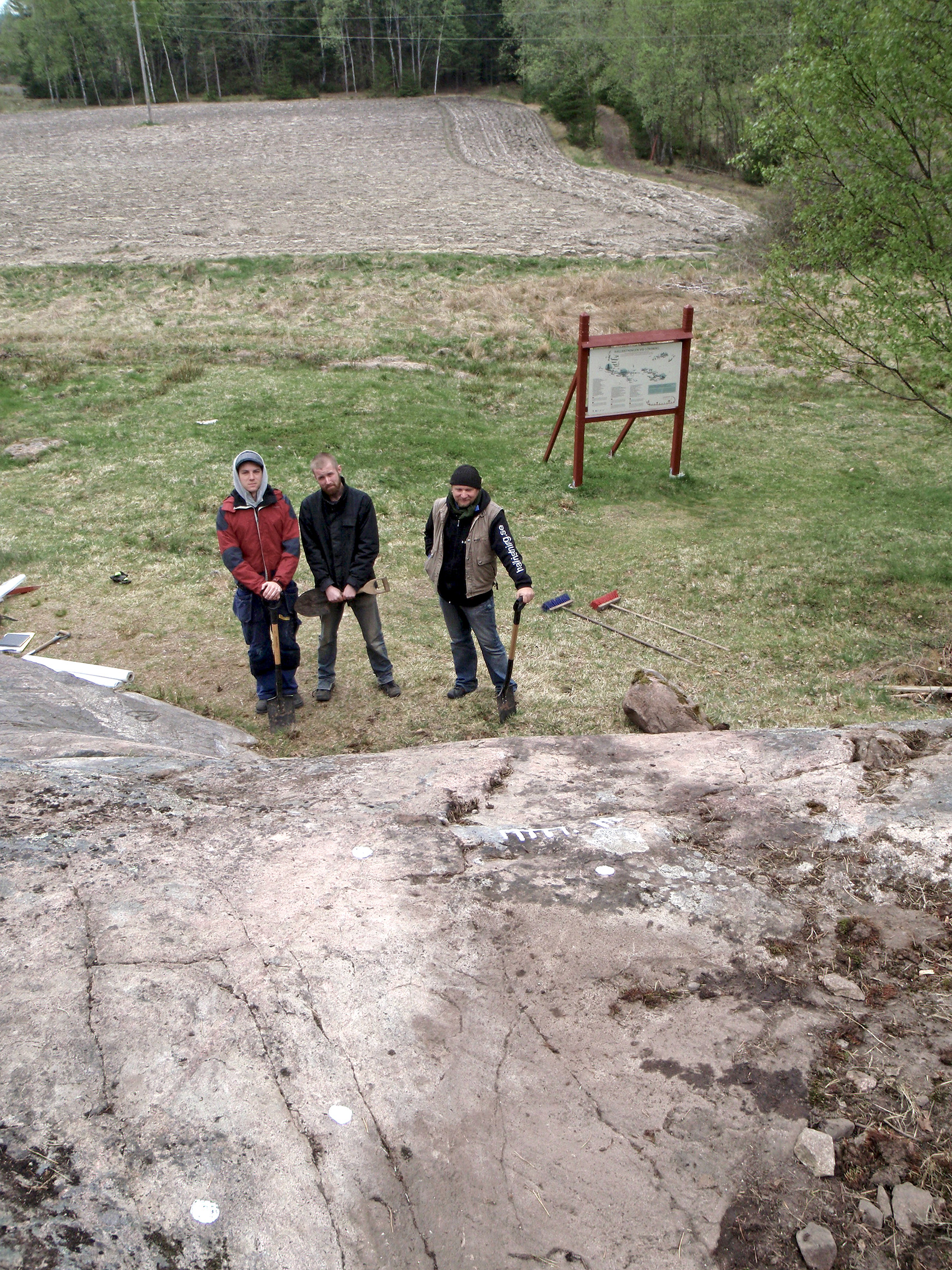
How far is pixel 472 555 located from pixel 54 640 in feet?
16.4

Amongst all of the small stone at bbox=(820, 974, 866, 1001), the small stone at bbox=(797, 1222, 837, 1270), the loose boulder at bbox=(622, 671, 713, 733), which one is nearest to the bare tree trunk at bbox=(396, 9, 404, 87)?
the loose boulder at bbox=(622, 671, 713, 733)

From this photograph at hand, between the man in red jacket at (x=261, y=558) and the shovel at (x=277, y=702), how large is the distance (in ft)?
0.10

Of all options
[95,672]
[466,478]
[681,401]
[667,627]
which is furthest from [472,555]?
[681,401]

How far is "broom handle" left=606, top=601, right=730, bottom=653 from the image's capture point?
10555mm

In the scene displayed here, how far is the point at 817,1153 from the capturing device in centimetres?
326

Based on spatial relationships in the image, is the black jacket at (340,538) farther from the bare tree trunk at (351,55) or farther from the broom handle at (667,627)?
the bare tree trunk at (351,55)

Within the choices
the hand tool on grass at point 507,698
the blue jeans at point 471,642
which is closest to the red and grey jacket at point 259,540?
the blue jeans at point 471,642

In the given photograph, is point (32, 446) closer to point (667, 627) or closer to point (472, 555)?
point (472, 555)

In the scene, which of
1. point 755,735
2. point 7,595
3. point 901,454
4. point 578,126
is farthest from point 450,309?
point 578,126

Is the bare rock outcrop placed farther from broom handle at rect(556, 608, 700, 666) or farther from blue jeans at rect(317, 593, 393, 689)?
broom handle at rect(556, 608, 700, 666)

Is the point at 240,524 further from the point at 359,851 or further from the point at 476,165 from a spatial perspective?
the point at 476,165

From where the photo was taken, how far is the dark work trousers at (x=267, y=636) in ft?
27.2

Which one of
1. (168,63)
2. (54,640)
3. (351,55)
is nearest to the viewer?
(54,640)

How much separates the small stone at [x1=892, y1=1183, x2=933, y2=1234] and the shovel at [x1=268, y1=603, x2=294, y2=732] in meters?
6.26
